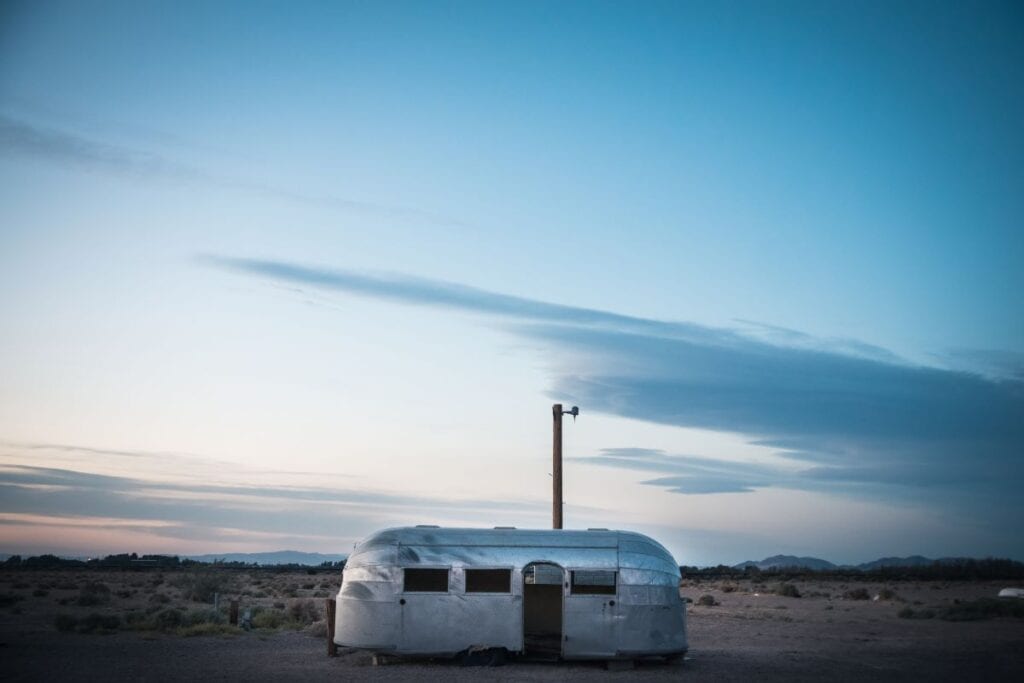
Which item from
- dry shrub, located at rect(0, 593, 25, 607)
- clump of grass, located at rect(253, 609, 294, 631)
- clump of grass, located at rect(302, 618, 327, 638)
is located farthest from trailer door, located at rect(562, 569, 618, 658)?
dry shrub, located at rect(0, 593, 25, 607)

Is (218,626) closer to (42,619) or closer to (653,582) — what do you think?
(42,619)

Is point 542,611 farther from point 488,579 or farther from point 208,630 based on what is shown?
point 208,630

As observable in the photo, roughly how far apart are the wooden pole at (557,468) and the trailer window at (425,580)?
4.83 metres

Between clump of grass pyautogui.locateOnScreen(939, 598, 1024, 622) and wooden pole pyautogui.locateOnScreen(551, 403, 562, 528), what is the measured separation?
17.5 m

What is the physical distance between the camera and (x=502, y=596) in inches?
783

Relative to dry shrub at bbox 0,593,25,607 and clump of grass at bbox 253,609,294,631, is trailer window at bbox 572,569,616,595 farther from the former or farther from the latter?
dry shrub at bbox 0,593,25,607

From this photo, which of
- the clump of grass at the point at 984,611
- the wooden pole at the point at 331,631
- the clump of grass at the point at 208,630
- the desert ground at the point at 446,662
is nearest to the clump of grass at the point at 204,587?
the desert ground at the point at 446,662

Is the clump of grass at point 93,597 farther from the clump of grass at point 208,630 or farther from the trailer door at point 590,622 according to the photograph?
the trailer door at point 590,622

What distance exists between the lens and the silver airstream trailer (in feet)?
65.1

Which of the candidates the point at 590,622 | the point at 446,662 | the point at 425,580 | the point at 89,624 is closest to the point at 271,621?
the point at 89,624

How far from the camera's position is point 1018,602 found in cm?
3484

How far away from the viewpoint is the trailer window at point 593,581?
20031 millimetres

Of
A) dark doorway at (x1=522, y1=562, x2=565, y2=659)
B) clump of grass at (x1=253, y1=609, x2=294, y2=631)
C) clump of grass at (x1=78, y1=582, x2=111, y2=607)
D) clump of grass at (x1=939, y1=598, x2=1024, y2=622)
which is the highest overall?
dark doorway at (x1=522, y1=562, x2=565, y2=659)

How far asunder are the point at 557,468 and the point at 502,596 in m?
5.32
